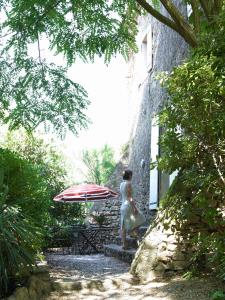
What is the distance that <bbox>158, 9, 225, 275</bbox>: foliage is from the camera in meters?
3.62

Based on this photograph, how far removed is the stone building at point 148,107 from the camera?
376 inches

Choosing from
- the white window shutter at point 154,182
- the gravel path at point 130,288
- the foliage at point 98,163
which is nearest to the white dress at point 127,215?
the white window shutter at point 154,182

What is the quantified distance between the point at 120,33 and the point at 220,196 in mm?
3393

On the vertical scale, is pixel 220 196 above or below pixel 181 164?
below

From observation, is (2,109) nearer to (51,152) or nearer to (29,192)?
(29,192)

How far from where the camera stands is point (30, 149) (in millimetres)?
17328

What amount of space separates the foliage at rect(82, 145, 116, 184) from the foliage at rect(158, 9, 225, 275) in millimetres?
21293

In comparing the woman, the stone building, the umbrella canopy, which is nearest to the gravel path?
the woman

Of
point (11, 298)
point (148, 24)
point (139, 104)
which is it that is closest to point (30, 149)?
point (139, 104)

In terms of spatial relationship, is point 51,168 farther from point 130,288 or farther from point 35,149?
point 130,288

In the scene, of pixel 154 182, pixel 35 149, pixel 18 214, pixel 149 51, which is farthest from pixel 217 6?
pixel 35 149

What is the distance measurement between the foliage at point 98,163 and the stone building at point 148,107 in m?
10.8

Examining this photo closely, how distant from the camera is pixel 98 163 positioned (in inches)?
1062

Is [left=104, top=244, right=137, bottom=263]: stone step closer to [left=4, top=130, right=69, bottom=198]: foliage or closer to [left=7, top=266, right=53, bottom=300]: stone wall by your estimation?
[left=7, top=266, right=53, bottom=300]: stone wall
